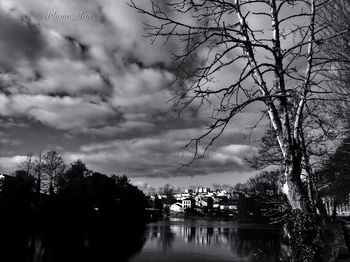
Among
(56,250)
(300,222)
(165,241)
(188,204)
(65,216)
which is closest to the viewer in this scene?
(300,222)

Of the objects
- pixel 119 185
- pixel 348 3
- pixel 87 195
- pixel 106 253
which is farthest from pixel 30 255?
pixel 119 185

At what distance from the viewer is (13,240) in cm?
3288

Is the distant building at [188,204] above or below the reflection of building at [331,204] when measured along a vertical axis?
above

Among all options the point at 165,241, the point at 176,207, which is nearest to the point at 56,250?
the point at 165,241

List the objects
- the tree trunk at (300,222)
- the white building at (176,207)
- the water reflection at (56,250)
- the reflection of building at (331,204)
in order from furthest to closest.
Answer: the white building at (176,207) → the reflection of building at (331,204) → the water reflection at (56,250) → the tree trunk at (300,222)

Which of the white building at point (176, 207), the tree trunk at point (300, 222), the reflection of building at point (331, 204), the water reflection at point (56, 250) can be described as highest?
the white building at point (176, 207)

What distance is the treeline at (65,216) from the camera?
3031 cm

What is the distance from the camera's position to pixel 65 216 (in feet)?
171

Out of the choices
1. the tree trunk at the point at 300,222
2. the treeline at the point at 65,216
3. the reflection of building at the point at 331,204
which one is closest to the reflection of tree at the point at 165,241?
the treeline at the point at 65,216

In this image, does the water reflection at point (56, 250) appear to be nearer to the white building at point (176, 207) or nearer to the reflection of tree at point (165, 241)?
the reflection of tree at point (165, 241)

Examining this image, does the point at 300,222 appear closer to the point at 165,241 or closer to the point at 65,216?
the point at 165,241

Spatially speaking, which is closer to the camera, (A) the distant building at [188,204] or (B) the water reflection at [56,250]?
(B) the water reflection at [56,250]

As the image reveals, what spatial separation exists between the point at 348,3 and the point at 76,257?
2625 centimetres

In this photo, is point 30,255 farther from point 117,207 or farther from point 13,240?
point 117,207
